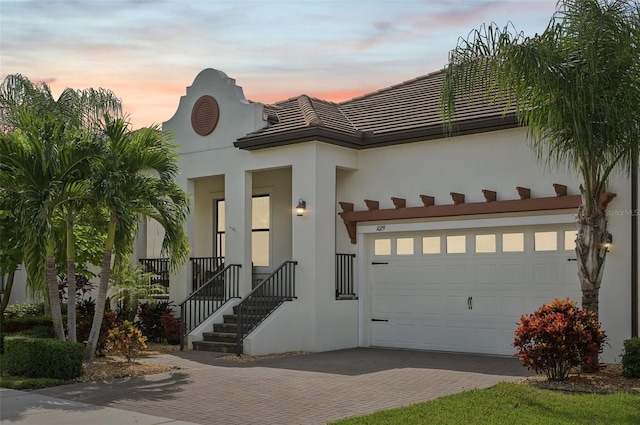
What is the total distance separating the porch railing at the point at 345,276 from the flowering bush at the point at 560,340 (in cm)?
616

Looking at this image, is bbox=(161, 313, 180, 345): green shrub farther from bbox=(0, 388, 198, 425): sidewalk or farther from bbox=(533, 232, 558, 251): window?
bbox=(533, 232, 558, 251): window

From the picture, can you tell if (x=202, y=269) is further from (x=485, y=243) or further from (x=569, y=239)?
(x=569, y=239)

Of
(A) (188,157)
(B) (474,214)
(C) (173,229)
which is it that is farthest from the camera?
(A) (188,157)

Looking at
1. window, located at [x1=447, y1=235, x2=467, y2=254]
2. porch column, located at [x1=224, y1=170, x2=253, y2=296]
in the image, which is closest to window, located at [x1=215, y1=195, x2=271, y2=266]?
porch column, located at [x1=224, y1=170, x2=253, y2=296]

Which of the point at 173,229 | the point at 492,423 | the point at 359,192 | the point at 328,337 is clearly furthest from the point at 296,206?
the point at 492,423

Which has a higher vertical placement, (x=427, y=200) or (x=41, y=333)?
(x=427, y=200)

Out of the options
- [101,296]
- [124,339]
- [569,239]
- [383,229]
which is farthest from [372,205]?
[101,296]

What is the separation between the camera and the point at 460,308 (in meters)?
15.6

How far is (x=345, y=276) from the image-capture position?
56.0ft

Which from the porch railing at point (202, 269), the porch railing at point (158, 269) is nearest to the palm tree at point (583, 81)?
the porch railing at point (202, 269)

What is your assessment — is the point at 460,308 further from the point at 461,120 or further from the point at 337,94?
the point at 337,94

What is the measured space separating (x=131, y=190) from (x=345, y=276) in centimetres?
630

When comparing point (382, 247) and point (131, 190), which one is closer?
point (131, 190)

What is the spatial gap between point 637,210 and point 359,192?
6.29m
